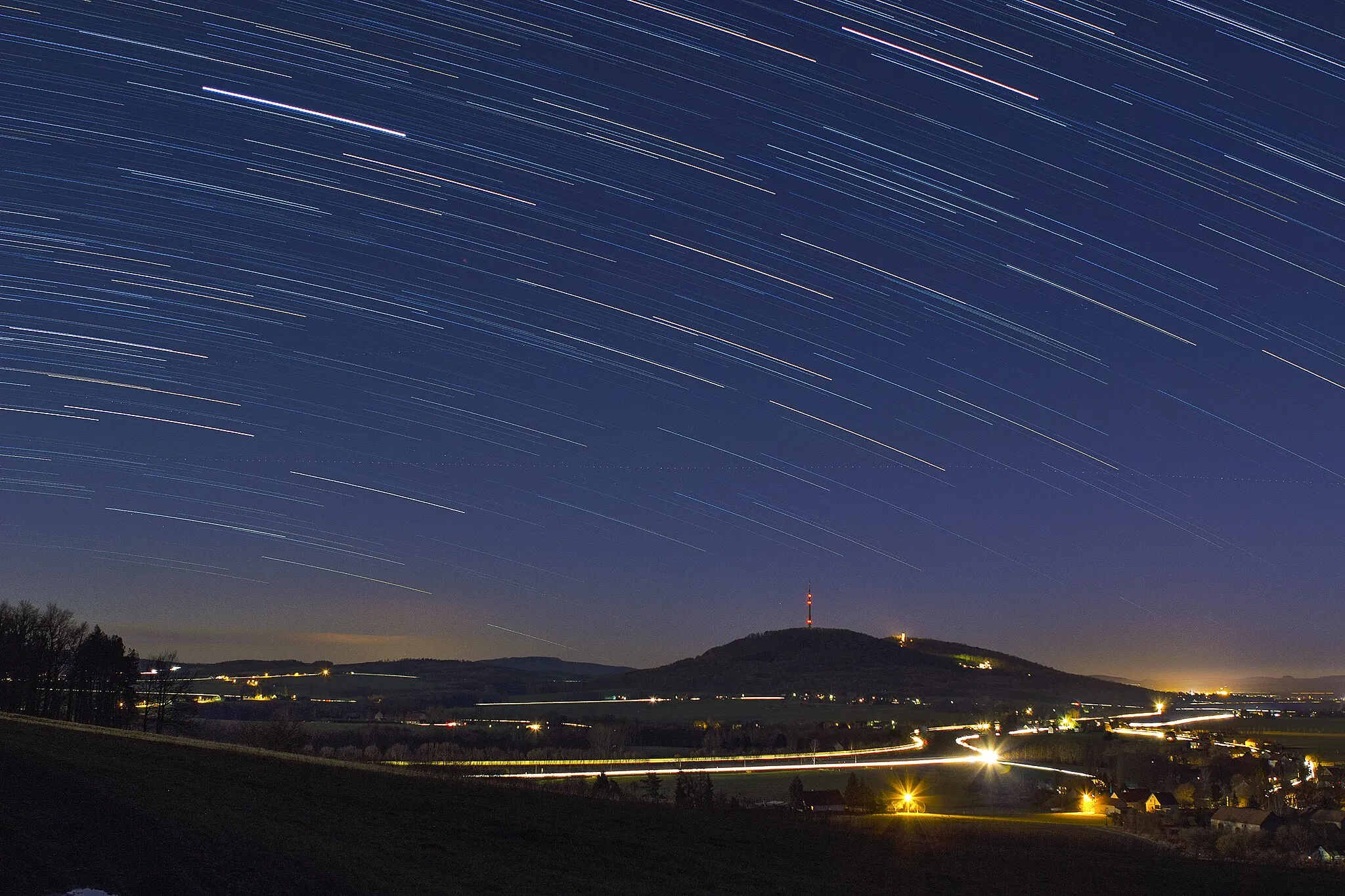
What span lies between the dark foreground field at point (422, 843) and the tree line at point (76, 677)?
100ft

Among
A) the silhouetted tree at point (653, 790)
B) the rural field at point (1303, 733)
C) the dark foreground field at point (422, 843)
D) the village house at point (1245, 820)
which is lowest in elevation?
the rural field at point (1303, 733)

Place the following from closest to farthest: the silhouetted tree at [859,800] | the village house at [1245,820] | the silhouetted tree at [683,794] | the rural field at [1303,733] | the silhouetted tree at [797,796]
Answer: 1. the silhouetted tree at [683,794]
2. the silhouetted tree at [797,796]
3. the village house at [1245,820]
4. the silhouetted tree at [859,800]
5. the rural field at [1303,733]

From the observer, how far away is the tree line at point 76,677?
57.1 metres

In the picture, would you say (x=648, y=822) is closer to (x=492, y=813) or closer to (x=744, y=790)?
(x=492, y=813)

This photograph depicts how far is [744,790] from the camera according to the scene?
189ft

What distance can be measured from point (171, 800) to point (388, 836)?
4.24 metres

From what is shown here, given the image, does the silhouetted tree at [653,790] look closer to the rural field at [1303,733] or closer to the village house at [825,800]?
the village house at [825,800]

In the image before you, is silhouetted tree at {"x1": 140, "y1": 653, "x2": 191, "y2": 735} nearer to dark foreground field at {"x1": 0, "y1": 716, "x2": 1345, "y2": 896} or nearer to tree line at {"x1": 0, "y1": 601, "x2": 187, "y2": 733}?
tree line at {"x1": 0, "y1": 601, "x2": 187, "y2": 733}

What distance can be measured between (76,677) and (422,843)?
54266mm

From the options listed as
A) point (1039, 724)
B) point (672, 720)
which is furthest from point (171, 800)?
point (1039, 724)

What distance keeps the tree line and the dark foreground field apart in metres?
30.6

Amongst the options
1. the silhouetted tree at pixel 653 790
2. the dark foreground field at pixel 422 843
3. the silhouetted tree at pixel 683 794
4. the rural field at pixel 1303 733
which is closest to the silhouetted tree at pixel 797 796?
the silhouetted tree at pixel 683 794

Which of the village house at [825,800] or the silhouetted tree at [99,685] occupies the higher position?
the silhouetted tree at [99,685]

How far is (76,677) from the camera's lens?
61688mm
